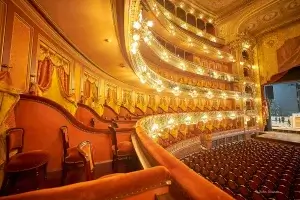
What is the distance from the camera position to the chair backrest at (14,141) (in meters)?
2.28

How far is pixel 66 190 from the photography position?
90cm

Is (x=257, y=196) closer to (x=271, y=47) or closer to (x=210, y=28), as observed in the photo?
(x=271, y=47)

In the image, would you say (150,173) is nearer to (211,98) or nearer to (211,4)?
(211,98)

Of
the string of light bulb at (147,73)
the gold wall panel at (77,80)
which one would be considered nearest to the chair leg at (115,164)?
the string of light bulb at (147,73)

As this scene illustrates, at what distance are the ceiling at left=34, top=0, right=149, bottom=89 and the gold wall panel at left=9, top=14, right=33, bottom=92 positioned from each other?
53 cm

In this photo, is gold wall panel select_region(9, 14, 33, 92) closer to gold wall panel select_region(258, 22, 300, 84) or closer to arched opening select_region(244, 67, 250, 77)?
gold wall panel select_region(258, 22, 300, 84)

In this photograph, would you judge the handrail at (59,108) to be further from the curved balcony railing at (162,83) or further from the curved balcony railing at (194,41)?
the curved balcony railing at (194,41)

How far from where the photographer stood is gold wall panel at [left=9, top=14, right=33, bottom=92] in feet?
11.0

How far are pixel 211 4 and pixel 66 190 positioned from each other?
1731 cm

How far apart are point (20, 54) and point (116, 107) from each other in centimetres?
602

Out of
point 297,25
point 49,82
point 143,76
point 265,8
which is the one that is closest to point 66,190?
point 49,82

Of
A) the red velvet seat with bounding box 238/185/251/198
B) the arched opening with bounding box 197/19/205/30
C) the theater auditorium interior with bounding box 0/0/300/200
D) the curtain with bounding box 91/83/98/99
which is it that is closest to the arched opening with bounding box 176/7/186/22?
the theater auditorium interior with bounding box 0/0/300/200

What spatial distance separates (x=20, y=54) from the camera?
353 cm

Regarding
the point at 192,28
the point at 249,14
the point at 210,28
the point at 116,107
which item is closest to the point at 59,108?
the point at 116,107
